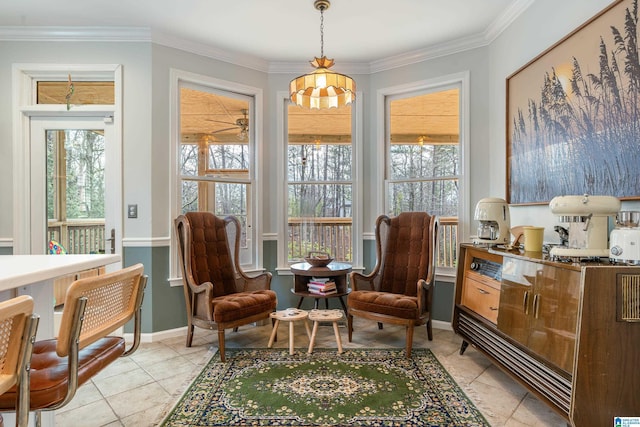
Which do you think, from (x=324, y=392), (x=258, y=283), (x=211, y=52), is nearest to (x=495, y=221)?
(x=324, y=392)

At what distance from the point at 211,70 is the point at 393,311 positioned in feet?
9.56

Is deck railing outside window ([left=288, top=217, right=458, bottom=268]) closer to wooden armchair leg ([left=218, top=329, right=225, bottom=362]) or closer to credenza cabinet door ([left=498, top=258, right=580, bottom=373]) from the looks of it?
wooden armchair leg ([left=218, top=329, right=225, bottom=362])

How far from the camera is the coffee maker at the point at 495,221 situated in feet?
8.77

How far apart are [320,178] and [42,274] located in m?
3.00

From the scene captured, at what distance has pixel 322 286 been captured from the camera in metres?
3.34

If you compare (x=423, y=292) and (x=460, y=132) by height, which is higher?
(x=460, y=132)

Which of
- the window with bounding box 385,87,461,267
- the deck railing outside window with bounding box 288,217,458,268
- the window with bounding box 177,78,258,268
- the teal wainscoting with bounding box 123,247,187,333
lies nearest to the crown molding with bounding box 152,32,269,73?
the window with bounding box 177,78,258,268

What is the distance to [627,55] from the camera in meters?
1.89

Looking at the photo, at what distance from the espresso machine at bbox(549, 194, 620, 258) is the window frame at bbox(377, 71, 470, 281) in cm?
162

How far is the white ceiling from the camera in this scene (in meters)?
2.86

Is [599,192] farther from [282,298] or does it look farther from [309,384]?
[282,298]

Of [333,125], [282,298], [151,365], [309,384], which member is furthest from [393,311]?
[333,125]

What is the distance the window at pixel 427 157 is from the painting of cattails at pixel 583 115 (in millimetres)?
759

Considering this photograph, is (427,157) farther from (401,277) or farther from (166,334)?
(166,334)
